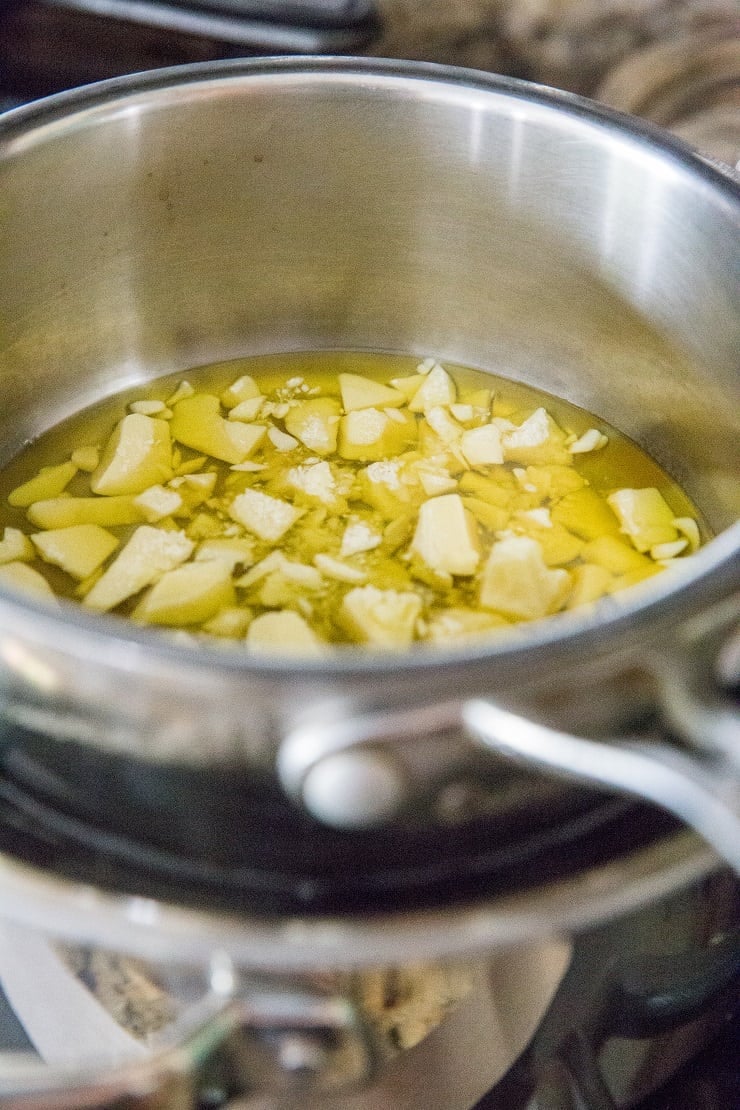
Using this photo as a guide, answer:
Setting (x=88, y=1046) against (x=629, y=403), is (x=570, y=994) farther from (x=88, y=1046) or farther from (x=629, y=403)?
(x=629, y=403)

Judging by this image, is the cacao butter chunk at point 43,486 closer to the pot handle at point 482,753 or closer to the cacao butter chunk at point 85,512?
the cacao butter chunk at point 85,512

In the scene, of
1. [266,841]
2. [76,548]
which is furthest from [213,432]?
[266,841]

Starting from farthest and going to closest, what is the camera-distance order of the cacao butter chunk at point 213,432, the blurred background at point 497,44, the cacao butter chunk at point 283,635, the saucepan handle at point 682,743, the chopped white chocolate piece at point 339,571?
1. the blurred background at point 497,44
2. the cacao butter chunk at point 213,432
3. the chopped white chocolate piece at point 339,571
4. the cacao butter chunk at point 283,635
5. the saucepan handle at point 682,743

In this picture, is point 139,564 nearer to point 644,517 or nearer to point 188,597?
point 188,597

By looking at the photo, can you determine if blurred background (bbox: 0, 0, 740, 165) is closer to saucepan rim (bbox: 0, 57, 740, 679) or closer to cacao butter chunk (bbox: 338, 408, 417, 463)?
cacao butter chunk (bbox: 338, 408, 417, 463)

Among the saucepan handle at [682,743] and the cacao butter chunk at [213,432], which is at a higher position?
the saucepan handle at [682,743]

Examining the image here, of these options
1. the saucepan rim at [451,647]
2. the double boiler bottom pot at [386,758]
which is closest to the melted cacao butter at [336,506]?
the double boiler bottom pot at [386,758]

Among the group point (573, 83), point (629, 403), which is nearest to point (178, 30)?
point (573, 83)
